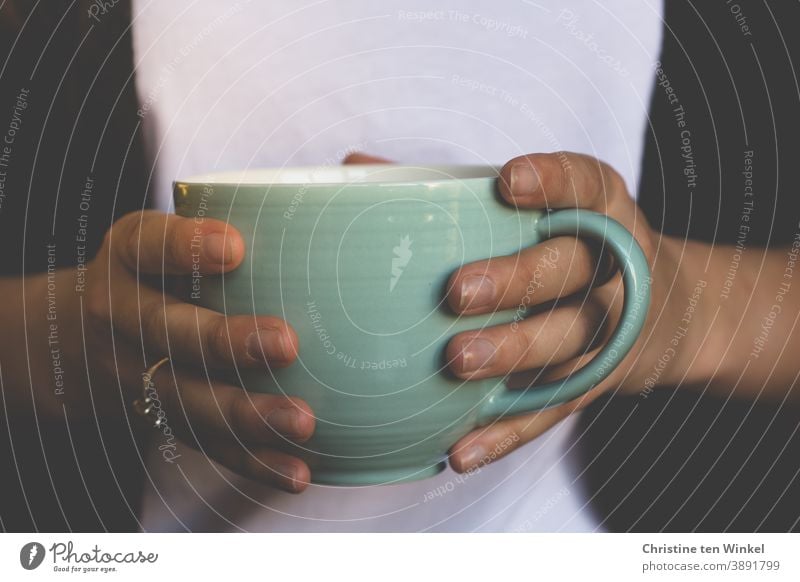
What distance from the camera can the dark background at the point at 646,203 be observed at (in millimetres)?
324

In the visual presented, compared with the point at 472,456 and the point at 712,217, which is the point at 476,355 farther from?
the point at 712,217

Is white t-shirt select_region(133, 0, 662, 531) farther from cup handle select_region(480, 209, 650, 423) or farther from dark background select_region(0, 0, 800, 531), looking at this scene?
cup handle select_region(480, 209, 650, 423)

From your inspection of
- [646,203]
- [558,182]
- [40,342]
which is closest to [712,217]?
[646,203]

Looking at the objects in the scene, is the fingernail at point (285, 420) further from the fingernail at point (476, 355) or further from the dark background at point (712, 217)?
the dark background at point (712, 217)

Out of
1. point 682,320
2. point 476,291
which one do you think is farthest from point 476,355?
point 682,320

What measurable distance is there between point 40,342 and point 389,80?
0.70 ft

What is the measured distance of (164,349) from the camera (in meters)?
0.25

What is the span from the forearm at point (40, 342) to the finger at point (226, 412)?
8 centimetres

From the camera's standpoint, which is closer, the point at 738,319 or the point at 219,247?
the point at 219,247

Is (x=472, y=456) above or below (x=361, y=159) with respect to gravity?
below

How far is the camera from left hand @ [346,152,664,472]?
20cm

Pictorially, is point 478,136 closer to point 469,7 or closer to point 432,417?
point 469,7

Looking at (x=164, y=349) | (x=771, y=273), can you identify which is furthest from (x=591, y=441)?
(x=164, y=349)

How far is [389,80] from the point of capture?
40 centimetres
